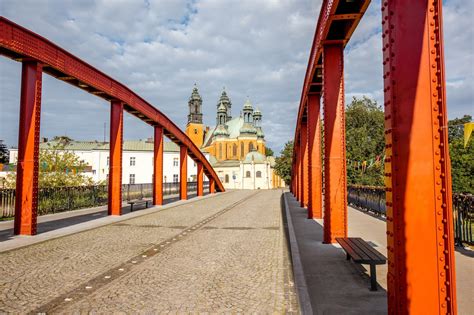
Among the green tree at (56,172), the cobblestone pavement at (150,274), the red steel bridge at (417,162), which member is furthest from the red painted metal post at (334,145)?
the green tree at (56,172)

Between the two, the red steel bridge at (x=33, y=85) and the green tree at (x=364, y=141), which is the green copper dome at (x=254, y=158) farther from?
the red steel bridge at (x=33, y=85)

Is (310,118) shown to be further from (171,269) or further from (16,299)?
(16,299)

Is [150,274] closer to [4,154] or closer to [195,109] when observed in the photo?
[4,154]

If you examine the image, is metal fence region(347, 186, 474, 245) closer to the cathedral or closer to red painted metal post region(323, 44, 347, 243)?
red painted metal post region(323, 44, 347, 243)

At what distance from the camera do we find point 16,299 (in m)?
5.12

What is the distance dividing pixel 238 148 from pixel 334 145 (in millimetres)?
76831

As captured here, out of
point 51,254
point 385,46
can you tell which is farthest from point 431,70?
point 51,254

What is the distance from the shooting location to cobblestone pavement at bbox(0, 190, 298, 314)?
494 centimetres

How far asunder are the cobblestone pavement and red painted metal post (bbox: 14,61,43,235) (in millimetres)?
1520

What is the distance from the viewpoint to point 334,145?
361 inches

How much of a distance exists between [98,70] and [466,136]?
13.7 m

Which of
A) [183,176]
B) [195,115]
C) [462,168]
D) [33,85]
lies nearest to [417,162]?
[33,85]

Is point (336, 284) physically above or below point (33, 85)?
below

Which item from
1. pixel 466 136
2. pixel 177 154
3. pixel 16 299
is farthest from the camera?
pixel 177 154
